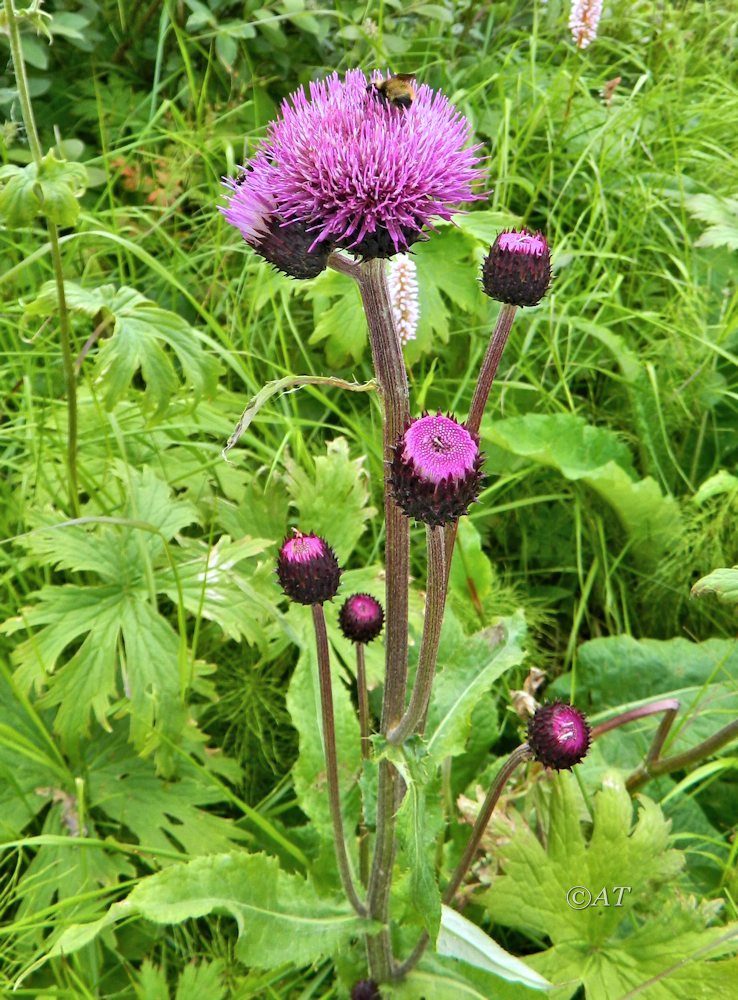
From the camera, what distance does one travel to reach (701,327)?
3000mm

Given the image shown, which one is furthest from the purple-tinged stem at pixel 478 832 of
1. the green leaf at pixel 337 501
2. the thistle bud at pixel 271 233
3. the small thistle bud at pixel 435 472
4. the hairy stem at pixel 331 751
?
the thistle bud at pixel 271 233

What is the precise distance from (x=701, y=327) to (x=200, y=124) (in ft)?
6.09

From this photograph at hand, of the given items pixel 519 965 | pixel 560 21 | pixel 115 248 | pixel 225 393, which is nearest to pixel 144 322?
pixel 225 393

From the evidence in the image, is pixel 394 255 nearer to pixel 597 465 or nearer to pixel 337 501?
pixel 337 501

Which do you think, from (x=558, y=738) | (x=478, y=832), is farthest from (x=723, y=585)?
(x=478, y=832)

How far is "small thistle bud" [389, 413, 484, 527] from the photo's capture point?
126 centimetres

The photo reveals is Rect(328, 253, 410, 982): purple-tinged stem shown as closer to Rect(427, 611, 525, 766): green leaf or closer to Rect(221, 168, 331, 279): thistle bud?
Rect(221, 168, 331, 279): thistle bud

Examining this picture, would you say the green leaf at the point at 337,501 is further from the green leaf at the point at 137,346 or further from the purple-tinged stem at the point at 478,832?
the purple-tinged stem at the point at 478,832

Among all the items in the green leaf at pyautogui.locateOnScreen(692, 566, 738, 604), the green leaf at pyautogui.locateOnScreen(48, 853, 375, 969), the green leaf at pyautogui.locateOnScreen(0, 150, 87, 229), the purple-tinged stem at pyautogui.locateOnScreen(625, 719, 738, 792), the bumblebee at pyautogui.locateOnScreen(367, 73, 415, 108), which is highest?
the bumblebee at pyautogui.locateOnScreen(367, 73, 415, 108)

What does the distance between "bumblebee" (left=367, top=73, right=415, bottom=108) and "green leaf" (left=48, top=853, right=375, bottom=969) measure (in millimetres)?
1307

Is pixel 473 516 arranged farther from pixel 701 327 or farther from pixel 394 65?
pixel 394 65

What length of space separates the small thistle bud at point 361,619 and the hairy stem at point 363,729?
5 centimetres

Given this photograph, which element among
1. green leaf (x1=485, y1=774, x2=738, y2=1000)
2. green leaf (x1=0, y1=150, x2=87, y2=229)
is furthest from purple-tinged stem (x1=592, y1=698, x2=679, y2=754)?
green leaf (x1=0, y1=150, x2=87, y2=229)

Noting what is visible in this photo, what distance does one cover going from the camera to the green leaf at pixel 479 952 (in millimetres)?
1637
